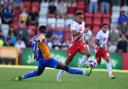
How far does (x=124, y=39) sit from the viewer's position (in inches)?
1127

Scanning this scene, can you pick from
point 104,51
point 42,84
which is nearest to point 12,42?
point 104,51

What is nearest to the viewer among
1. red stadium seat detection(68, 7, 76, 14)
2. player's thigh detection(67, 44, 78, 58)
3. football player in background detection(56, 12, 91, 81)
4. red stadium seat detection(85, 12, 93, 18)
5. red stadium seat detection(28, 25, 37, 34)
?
football player in background detection(56, 12, 91, 81)

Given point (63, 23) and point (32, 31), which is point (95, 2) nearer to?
point (63, 23)

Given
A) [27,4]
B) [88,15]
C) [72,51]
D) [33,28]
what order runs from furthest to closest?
[27,4] → [88,15] → [33,28] → [72,51]

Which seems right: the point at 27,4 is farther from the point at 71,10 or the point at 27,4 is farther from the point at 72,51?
the point at 72,51

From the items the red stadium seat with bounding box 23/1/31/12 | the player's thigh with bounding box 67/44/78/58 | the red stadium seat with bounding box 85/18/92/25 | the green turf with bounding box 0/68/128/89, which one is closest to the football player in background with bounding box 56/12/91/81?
the player's thigh with bounding box 67/44/78/58

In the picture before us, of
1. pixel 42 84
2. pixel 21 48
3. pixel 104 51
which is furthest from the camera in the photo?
pixel 21 48

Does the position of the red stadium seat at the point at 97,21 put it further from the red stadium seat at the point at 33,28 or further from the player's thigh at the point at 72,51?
the player's thigh at the point at 72,51

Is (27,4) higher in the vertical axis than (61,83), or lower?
higher

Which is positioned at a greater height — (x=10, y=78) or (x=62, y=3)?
(x=62, y=3)

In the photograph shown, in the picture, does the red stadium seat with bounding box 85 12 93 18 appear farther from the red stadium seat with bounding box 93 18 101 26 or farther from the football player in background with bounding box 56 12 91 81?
the football player in background with bounding box 56 12 91 81

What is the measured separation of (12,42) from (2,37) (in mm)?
699

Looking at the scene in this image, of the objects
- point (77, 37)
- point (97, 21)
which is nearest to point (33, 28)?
point (97, 21)

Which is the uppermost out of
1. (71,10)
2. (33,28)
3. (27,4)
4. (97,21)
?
(27,4)
